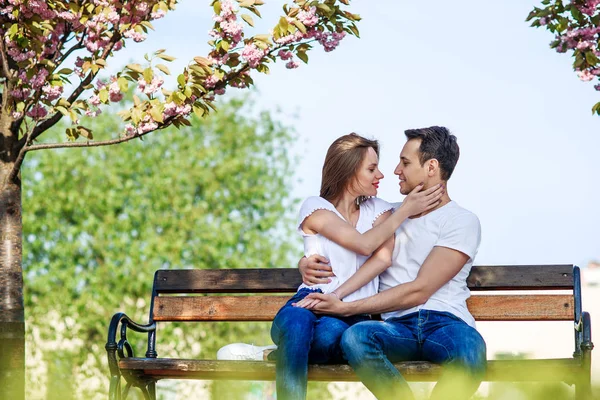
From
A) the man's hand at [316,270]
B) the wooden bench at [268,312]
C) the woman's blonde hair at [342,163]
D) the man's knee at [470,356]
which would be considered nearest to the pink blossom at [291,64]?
the woman's blonde hair at [342,163]

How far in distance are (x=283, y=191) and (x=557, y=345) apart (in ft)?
41.7

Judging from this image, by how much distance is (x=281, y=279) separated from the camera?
5.02 metres

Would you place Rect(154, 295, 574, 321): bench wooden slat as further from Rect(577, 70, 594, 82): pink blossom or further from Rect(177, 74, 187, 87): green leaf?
Rect(577, 70, 594, 82): pink blossom

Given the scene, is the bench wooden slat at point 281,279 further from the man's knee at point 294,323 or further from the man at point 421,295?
the man's knee at point 294,323

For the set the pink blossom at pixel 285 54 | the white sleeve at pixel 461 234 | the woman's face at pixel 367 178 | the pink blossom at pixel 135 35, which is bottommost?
the white sleeve at pixel 461 234

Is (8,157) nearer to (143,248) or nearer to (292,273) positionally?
(292,273)

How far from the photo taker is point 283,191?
16.2 metres

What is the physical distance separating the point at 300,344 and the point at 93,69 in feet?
8.36

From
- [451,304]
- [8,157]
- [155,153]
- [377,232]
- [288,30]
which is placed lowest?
[451,304]

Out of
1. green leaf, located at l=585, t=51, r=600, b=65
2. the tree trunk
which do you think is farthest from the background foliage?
green leaf, located at l=585, t=51, r=600, b=65

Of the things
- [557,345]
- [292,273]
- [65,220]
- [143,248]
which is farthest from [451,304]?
[557,345]

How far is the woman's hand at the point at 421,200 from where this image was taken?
4062 millimetres

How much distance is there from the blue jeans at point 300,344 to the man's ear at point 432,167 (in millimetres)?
822

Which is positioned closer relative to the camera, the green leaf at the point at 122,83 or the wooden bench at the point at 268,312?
the wooden bench at the point at 268,312
